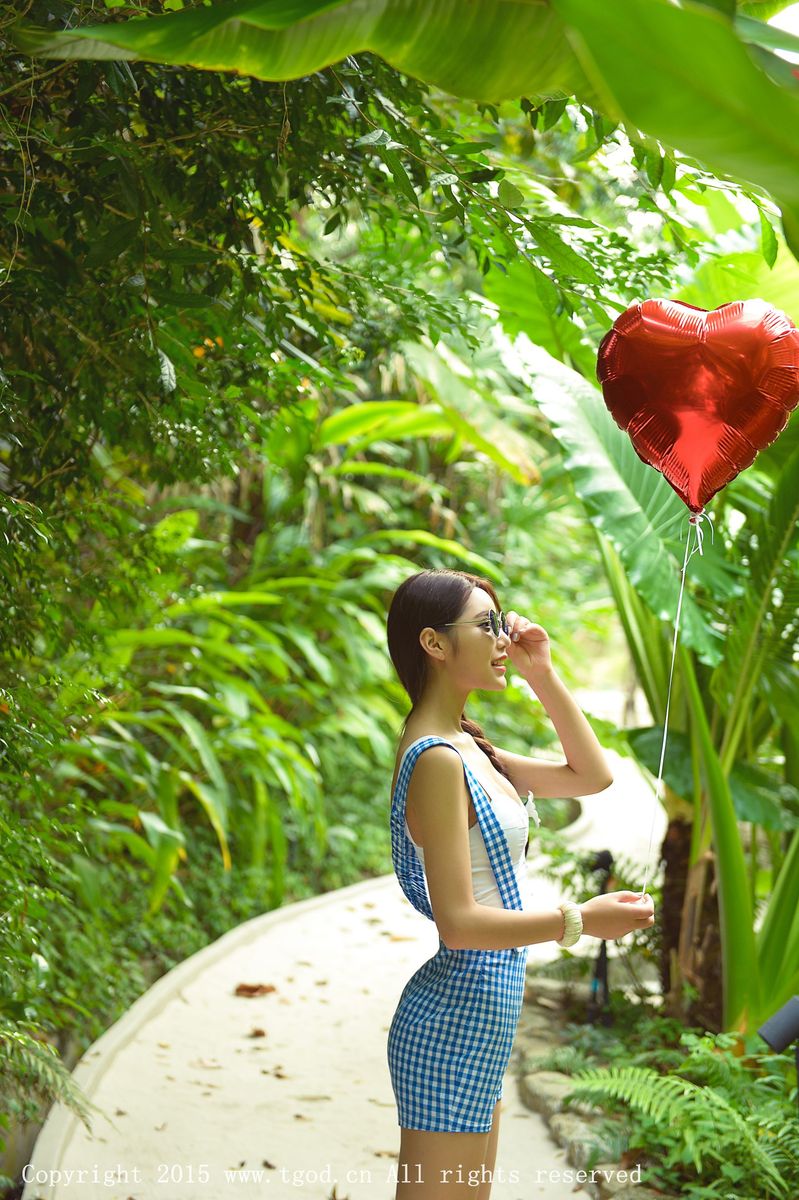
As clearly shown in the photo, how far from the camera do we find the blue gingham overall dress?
6.18 ft

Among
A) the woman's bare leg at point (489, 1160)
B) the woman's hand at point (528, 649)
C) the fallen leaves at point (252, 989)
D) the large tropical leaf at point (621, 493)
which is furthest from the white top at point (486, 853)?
the fallen leaves at point (252, 989)

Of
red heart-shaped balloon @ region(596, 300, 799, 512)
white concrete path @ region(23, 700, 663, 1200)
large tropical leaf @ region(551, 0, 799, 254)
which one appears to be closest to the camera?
large tropical leaf @ region(551, 0, 799, 254)

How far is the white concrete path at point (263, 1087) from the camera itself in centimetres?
312

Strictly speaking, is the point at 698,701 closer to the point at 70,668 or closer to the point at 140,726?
the point at 70,668

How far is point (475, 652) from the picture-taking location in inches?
79.0

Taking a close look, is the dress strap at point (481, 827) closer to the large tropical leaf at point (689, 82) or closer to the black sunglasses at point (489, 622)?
the black sunglasses at point (489, 622)

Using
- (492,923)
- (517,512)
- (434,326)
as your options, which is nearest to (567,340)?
(434,326)

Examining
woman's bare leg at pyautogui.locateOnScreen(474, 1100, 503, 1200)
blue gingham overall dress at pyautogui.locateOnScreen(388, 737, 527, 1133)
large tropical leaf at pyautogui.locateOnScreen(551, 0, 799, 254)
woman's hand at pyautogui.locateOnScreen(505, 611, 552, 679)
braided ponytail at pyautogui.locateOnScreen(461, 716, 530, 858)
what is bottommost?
woman's bare leg at pyautogui.locateOnScreen(474, 1100, 503, 1200)

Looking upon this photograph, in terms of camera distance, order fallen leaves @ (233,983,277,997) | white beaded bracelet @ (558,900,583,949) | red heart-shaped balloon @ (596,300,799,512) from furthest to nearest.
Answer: fallen leaves @ (233,983,277,997), red heart-shaped balloon @ (596,300,799,512), white beaded bracelet @ (558,900,583,949)

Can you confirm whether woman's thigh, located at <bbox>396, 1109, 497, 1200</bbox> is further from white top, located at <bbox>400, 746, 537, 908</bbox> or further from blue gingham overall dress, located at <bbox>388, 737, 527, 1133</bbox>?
white top, located at <bbox>400, 746, 537, 908</bbox>

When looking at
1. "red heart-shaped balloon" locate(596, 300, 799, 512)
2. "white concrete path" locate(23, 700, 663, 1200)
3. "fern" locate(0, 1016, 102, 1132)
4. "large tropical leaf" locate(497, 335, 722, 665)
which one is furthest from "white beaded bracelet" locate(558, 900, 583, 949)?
"large tropical leaf" locate(497, 335, 722, 665)

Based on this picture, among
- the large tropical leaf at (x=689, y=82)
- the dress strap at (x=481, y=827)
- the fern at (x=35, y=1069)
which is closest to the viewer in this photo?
the large tropical leaf at (x=689, y=82)

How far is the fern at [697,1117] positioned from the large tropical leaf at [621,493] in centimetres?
120

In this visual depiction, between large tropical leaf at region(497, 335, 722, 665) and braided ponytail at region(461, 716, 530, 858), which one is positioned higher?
large tropical leaf at region(497, 335, 722, 665)
